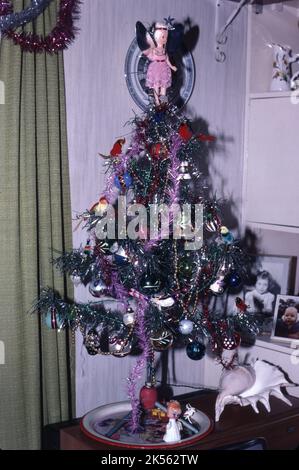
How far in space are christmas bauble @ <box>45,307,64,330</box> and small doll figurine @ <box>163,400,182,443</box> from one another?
40 cm

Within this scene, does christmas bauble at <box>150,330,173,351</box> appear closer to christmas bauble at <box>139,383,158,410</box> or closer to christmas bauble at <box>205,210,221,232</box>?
christmas bauble at <box>139,383,158,410</box>

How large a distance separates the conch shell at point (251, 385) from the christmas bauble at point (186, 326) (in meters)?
0.30

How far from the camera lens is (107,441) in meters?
1.77

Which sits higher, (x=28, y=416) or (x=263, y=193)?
(x=263, y=193)

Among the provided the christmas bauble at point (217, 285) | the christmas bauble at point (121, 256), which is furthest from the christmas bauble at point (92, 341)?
the christmas bauble at point (217, 285)

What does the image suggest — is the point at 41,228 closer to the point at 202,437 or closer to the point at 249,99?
the point at 202,437

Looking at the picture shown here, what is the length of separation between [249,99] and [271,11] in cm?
36

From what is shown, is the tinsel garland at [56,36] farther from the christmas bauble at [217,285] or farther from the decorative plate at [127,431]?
the decorative plate at [127,431]

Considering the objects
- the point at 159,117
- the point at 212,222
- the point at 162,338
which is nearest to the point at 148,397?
the point at 162,338

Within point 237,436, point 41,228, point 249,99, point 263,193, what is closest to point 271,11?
point 249,99

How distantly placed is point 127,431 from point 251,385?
47 cm

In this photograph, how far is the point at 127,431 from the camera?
6.11ft

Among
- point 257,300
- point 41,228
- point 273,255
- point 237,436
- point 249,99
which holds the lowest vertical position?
point 237,436

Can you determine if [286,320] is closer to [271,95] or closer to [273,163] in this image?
[273,163]
